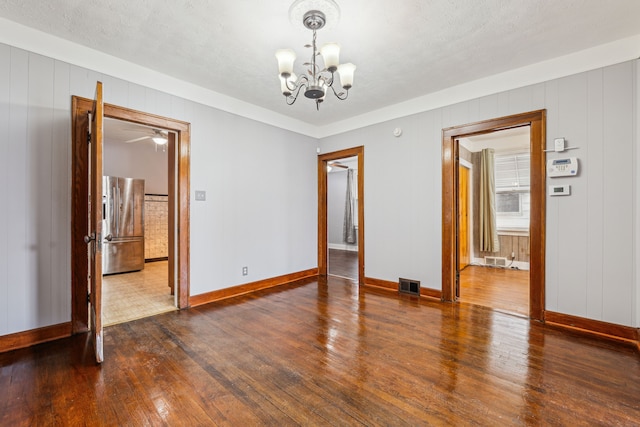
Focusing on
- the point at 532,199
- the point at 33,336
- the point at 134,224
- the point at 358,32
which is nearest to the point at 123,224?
the point at 134,224

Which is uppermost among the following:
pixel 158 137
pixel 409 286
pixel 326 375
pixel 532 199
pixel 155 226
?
pixel 158 137

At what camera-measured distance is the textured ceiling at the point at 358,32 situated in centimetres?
222

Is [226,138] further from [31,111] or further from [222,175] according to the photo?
[31,111]

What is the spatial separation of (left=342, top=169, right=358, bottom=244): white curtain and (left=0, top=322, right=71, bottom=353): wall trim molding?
712 cm

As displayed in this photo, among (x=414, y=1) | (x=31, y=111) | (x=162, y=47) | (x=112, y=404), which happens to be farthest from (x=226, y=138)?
(x=112, y=404)

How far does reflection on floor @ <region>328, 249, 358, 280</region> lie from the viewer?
542cm

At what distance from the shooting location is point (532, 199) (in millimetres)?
3150

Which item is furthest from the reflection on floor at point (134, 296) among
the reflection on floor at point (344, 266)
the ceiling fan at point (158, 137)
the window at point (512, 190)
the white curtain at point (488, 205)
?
the window at point (512, 190)

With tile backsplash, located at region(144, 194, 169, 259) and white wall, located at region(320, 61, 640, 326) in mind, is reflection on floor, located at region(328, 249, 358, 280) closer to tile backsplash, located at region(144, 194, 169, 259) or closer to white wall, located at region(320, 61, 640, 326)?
white wall, located at region(320, 61, 640, 326)

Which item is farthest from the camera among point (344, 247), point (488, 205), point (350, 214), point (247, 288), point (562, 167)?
point (344, 247)

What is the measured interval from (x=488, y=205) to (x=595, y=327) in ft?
11.9

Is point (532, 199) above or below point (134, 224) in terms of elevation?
above

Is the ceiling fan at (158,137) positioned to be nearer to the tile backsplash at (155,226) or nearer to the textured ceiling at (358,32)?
the tile backsplash at (155,226)

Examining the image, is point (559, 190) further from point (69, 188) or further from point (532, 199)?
point (69, 188)
